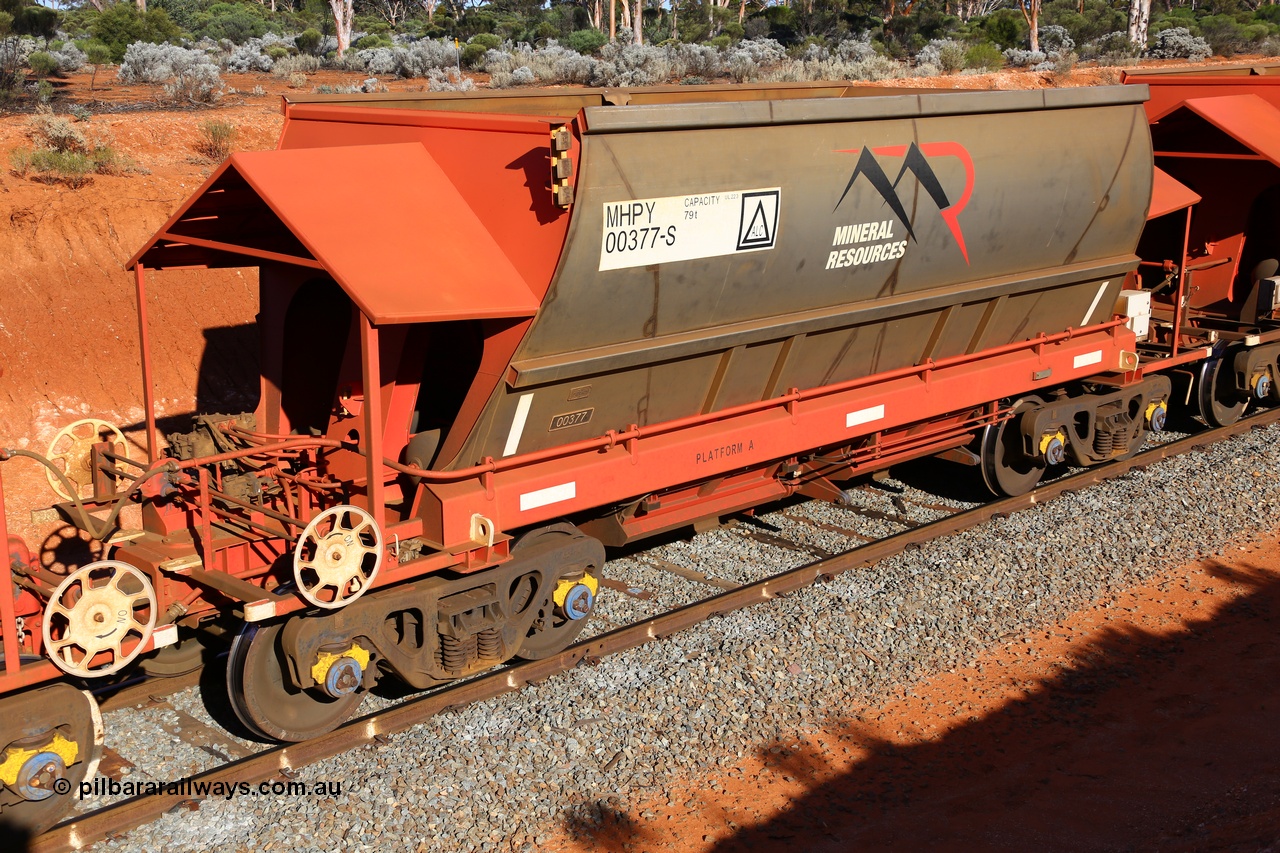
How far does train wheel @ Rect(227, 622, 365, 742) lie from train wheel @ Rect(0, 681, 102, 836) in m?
0.77

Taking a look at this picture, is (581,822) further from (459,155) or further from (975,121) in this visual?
(975,121)

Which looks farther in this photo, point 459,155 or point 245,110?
point 245,110

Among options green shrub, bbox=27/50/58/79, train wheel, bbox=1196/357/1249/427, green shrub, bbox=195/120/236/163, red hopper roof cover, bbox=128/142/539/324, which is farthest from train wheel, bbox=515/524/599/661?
green shrub, bbox=27/50/58/79

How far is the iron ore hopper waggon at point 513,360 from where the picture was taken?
614 cm

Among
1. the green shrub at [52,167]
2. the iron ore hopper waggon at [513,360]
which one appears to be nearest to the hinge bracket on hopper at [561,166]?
the iron ore hopper waggon at [513,360]

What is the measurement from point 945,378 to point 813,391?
1556 millimetres

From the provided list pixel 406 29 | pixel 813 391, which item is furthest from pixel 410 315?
pixel 406 29

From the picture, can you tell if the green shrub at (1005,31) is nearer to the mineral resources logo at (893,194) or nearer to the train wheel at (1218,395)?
the train wheel at (1218,395)

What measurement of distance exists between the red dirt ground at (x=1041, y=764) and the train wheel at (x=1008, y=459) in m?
2.34

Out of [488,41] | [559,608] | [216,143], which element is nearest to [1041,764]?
[559,608]

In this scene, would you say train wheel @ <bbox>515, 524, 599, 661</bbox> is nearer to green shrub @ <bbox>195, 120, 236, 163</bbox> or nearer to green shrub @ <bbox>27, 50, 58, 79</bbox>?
green shrub @ <bbox>195, 120, 236, 163</bbox>

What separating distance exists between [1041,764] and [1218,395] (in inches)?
303

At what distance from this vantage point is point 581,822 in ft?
19.2

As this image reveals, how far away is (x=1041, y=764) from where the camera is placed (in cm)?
646
